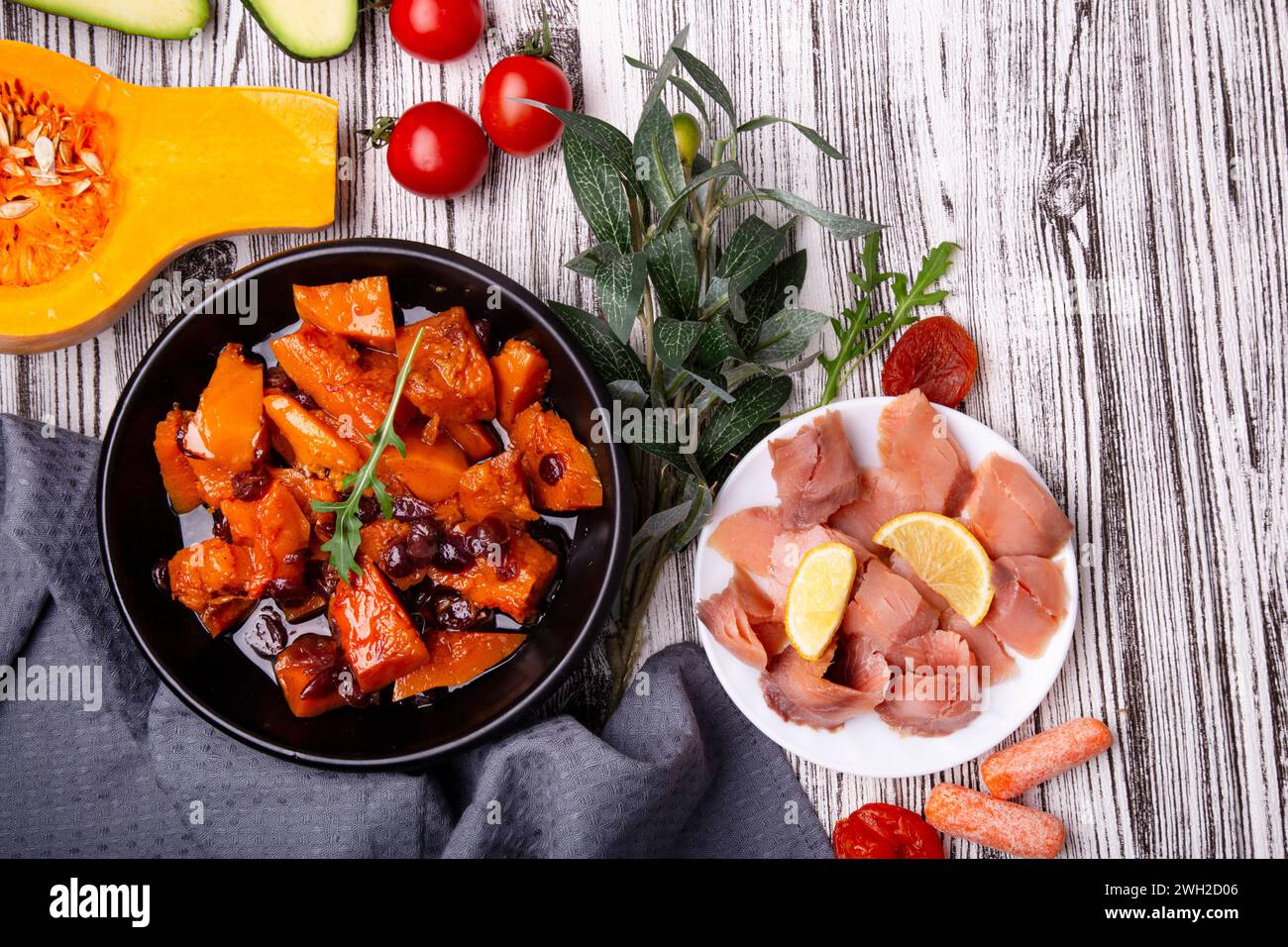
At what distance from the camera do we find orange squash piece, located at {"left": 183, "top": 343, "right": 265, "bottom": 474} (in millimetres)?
1573

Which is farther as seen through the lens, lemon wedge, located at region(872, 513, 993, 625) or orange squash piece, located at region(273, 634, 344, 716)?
lemon wedge, located at region(872, 513, 993, 625)

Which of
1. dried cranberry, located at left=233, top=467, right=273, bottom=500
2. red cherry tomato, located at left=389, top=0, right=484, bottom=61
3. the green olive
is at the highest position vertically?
red cherry tomato, located at left=389, top=0, right=484, bottom=61

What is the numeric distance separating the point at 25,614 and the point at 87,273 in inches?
25.4

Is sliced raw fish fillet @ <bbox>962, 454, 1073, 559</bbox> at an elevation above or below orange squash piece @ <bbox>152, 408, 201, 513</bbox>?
below

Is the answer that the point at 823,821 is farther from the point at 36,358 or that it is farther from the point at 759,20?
the point at 36,358

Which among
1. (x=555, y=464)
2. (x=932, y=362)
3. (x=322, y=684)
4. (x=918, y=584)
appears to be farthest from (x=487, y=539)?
(x=932, y=362)

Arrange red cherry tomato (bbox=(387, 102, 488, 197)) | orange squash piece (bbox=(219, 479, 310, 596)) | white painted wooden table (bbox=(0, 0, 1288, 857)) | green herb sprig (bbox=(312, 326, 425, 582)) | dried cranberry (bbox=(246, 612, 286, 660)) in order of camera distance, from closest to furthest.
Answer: green herb sprig (bbox=(312, 326, 425, 582)) < orange squash piece (bbox=(219, 479, 310, 596)) < dried cranberry (bbox=(246, 612, 286, 660)) < red cherry tomato (bbox=(387, 102, 488, 197)) < white painted wooden table (bbox=(0, 0, 1288, 857))

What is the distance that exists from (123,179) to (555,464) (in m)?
0.97

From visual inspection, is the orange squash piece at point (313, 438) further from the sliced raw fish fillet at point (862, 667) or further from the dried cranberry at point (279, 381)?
the sliced raw fish fillet at point (862, 667)

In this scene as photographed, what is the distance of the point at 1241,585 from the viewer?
6.15 ft

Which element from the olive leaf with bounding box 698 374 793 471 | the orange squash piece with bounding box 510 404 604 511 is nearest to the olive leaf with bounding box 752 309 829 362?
the olive leaf with bounding box 698 374 793 471

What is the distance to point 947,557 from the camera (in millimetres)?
1722

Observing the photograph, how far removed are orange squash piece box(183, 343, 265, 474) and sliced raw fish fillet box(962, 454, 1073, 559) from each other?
51.5 inches

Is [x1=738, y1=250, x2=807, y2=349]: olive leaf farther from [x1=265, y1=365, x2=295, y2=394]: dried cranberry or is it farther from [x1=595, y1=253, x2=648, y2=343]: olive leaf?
[x1=265, y1=365, x2=295, y2=394]: dried cranberry
